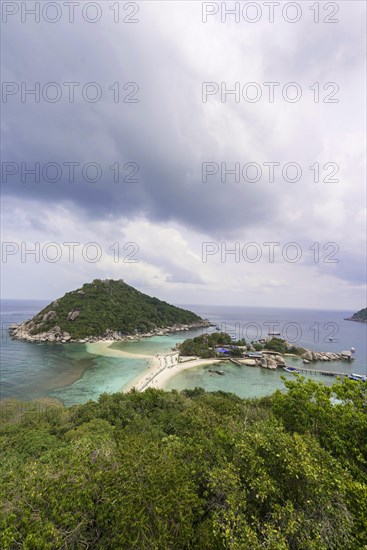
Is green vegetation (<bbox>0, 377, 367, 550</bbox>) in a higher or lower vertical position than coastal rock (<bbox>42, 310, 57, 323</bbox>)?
higher

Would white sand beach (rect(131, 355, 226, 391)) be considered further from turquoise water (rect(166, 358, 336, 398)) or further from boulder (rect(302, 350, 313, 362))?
boulder (rect(302, 350, 313, 362))

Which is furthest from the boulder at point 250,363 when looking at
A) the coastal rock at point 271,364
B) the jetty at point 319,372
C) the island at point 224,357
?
the jetty at point 319,372

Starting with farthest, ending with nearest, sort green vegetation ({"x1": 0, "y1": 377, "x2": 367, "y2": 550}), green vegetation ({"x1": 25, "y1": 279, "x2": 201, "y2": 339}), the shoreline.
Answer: green vegetation ({"x1": 25, "y1": 279, "x2": 201, "y2": 339}) < the shoreline < green vegetation ({"x1": 0, "y1": 377, "x2": 367, "y2": 550})

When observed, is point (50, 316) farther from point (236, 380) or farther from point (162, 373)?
point (236, 380)

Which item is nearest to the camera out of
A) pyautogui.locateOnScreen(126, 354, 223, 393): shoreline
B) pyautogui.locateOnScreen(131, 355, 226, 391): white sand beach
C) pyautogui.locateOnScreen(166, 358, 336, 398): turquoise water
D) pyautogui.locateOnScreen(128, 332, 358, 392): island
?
pyautogui.locateOnScreen(126, 354, 223, 393): shoreline

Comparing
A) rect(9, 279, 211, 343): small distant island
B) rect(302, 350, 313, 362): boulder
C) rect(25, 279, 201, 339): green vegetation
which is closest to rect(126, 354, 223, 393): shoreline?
rect(302, 350, 313, 362): boulder

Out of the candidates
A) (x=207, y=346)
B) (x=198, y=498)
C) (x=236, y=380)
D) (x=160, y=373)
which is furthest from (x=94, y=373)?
(x=198, y=498)

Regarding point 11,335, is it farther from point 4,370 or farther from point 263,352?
point 263,352
